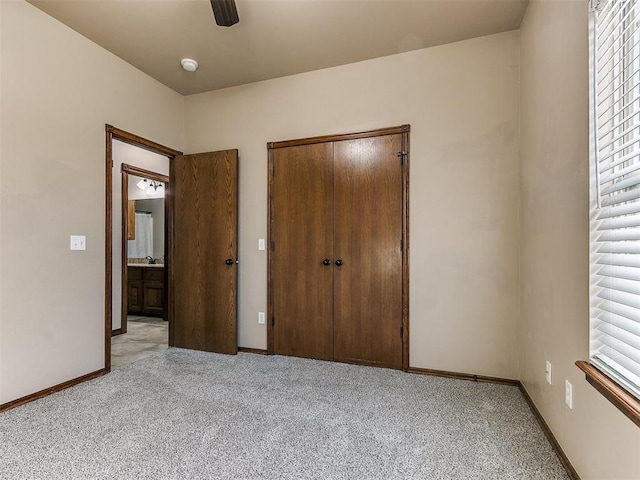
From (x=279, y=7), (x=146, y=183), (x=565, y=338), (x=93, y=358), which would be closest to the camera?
(x=565, y=338)

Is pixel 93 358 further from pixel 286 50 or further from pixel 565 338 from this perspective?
pixel 565 338

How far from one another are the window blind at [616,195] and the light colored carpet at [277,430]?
0.76m

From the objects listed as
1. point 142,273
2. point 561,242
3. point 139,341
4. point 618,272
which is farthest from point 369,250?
point 142,273

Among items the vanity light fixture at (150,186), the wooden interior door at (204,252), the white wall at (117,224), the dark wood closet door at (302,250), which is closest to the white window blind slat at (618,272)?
the dark wood closet door at (302,250)

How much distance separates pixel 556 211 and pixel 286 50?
239cm

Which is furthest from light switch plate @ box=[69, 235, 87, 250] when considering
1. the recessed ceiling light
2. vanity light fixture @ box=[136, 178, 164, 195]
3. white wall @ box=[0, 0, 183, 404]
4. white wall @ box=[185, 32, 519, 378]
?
vanity light fixture @ box=[136, 178, 164, 195]

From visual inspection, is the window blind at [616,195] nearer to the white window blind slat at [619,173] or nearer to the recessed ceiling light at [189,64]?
the white window blind slat at [619,173]

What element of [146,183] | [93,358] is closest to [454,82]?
[93,358]

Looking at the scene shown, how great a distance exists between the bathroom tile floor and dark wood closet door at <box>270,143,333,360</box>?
4.42 ft

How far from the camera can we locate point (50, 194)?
2.53m

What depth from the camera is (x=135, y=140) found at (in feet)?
10.6

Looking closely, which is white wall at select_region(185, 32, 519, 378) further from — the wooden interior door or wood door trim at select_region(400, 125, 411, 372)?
the wooden interior door

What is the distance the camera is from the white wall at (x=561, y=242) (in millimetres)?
1398

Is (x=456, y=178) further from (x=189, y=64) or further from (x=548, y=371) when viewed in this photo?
(x=189, y=64)
